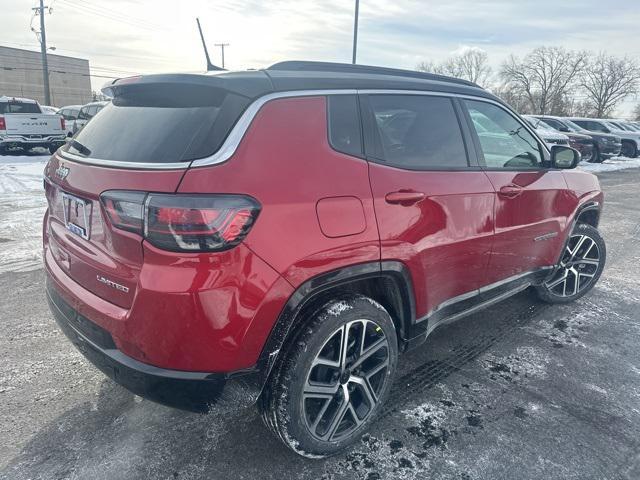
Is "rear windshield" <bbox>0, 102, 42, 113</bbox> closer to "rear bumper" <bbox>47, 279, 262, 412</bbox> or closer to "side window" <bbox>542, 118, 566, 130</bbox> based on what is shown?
"rear bumper" <bbox>47, 279, 262, 412</bbox>

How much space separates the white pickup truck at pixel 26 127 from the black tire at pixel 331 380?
15.3 metres

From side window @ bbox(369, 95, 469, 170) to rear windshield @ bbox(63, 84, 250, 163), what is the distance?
2.69 ft

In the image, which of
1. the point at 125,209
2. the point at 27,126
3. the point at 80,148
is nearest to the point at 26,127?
the point at 27,126

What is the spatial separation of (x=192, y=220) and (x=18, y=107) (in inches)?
651

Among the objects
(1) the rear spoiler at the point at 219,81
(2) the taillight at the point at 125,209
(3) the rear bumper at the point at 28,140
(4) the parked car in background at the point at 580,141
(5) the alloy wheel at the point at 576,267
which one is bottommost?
(3) the rear bumper at the point at 28,140

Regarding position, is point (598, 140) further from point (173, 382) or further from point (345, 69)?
point (173, 382)

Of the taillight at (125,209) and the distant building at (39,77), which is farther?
the distant building at (39,77)

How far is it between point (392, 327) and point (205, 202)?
4.04 ft

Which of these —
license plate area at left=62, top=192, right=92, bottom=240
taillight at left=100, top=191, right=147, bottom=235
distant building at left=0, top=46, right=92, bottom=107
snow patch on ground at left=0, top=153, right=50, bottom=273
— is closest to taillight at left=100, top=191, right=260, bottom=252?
taillight at left=100, top=191, right=147, bottom=235

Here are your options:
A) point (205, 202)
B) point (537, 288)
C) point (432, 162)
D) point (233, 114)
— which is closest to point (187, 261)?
point (205, 202)

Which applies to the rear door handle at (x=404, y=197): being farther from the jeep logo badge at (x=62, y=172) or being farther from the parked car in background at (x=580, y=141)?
the parked car in background at (x=580, y=141)

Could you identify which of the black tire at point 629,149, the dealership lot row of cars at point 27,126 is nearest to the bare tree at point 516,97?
the black tire at point 629,149

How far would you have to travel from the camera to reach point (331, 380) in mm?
2289

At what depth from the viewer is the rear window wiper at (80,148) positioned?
2266 millimetres
